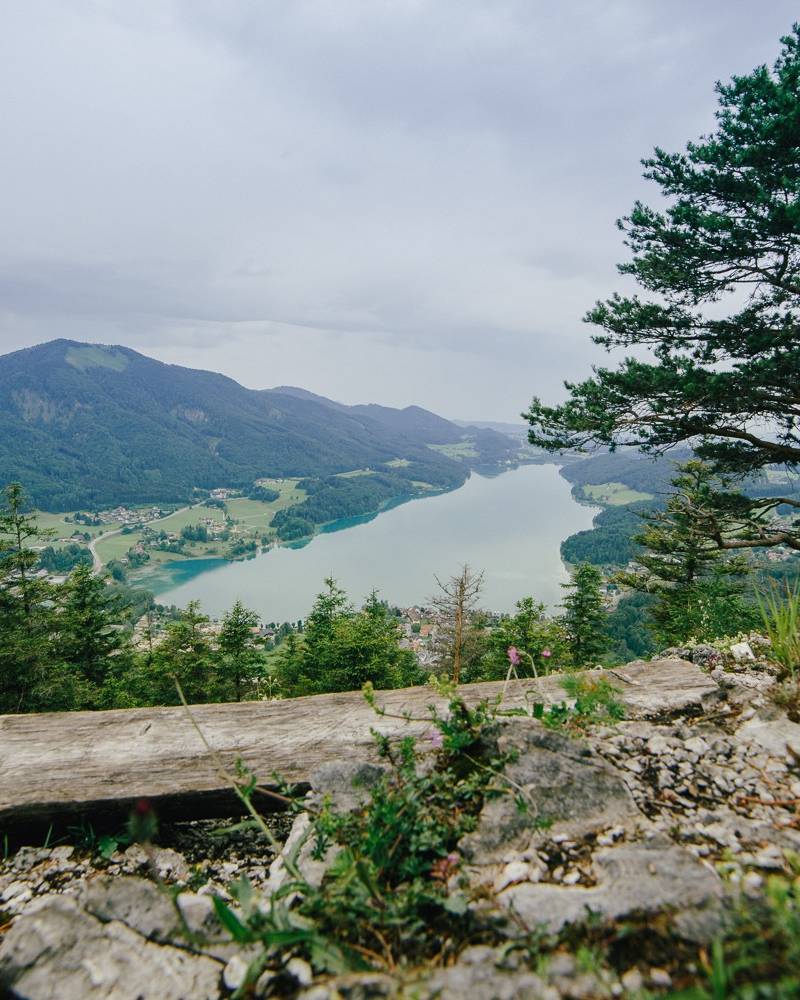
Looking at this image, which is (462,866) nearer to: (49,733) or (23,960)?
(23,960)

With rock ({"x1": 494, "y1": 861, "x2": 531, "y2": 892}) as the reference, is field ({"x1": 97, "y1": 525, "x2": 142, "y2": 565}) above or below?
below

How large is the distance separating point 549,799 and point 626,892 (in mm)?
688

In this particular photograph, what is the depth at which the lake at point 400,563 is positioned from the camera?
7625cm

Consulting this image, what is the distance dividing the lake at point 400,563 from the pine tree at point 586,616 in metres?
29.1

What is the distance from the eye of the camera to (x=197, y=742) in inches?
152

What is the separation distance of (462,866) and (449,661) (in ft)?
52.0

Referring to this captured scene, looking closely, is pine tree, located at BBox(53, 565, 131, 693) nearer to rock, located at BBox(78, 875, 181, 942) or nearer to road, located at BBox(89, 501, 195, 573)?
rock, located at BBox(78, 875, 181, 942)

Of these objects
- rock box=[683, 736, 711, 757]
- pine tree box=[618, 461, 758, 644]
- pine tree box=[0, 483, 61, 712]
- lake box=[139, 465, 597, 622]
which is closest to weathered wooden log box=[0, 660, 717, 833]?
rock box=[683, 736, 711, 757]

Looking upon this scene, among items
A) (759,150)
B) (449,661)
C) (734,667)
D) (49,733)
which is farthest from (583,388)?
(449,661)

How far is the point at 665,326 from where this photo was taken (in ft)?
29.9

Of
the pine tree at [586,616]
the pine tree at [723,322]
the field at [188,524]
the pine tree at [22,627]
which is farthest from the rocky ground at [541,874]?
the field at [188,524]

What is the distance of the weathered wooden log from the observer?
11.0ft

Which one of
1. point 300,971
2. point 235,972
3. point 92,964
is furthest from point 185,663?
point 300,971

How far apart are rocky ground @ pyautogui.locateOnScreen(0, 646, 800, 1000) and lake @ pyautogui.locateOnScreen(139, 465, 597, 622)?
48.1 meters
